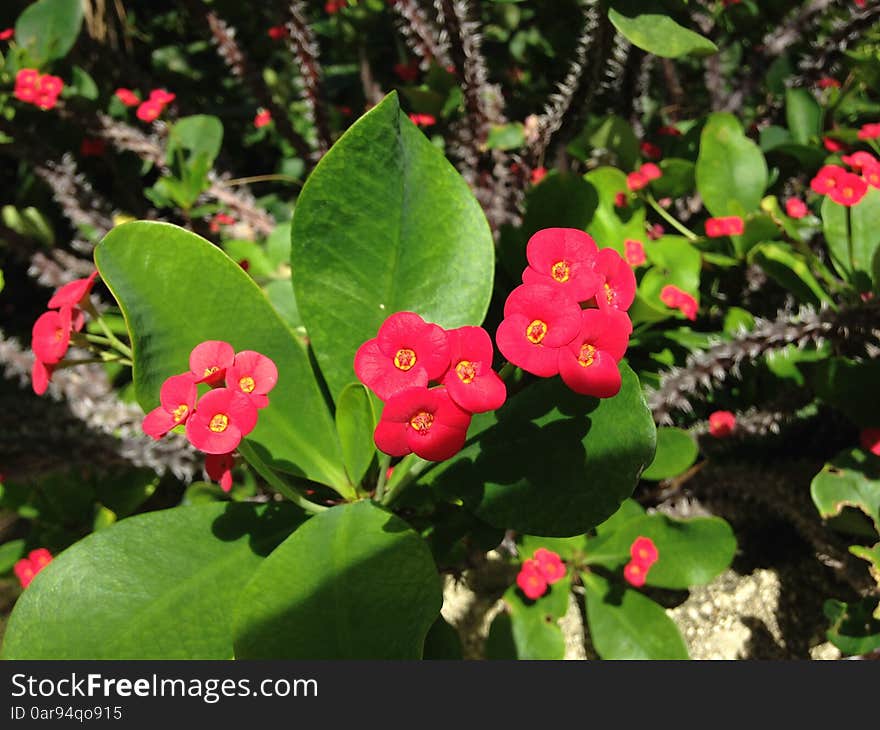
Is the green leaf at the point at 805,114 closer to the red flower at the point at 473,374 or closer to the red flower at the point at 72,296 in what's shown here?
the red flower at the point at 473,374

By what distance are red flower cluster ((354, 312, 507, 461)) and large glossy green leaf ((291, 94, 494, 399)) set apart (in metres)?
0.23

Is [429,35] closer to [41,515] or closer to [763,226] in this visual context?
[763,226]

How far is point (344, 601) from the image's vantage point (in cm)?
73

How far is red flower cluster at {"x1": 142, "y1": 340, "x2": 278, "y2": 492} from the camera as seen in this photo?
2.32 feet

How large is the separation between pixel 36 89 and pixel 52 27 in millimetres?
209

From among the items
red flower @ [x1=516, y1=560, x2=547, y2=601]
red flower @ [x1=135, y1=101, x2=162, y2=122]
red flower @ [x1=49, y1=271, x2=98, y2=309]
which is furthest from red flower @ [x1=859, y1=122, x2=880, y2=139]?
red flower @ [x1=135, y1=101, x2=162, y2=122]

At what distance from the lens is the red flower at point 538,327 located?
26.5 inches

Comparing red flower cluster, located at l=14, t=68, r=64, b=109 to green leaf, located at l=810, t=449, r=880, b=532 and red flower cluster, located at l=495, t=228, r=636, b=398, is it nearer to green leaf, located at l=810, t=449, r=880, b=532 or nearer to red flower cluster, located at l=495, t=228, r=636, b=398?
red flower cluster, located at l=495, t=228, r=636, b=398

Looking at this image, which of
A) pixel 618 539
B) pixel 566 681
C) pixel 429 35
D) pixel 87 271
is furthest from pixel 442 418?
pixel 87 271

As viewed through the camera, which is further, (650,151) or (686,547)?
(650,151)

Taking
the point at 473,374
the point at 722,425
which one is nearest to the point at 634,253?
the point at 722,425

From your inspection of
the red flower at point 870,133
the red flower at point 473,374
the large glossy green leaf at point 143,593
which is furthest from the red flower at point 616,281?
the red flower at point 870,133

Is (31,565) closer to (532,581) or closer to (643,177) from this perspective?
(532,581)

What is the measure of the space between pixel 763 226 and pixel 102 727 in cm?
139
